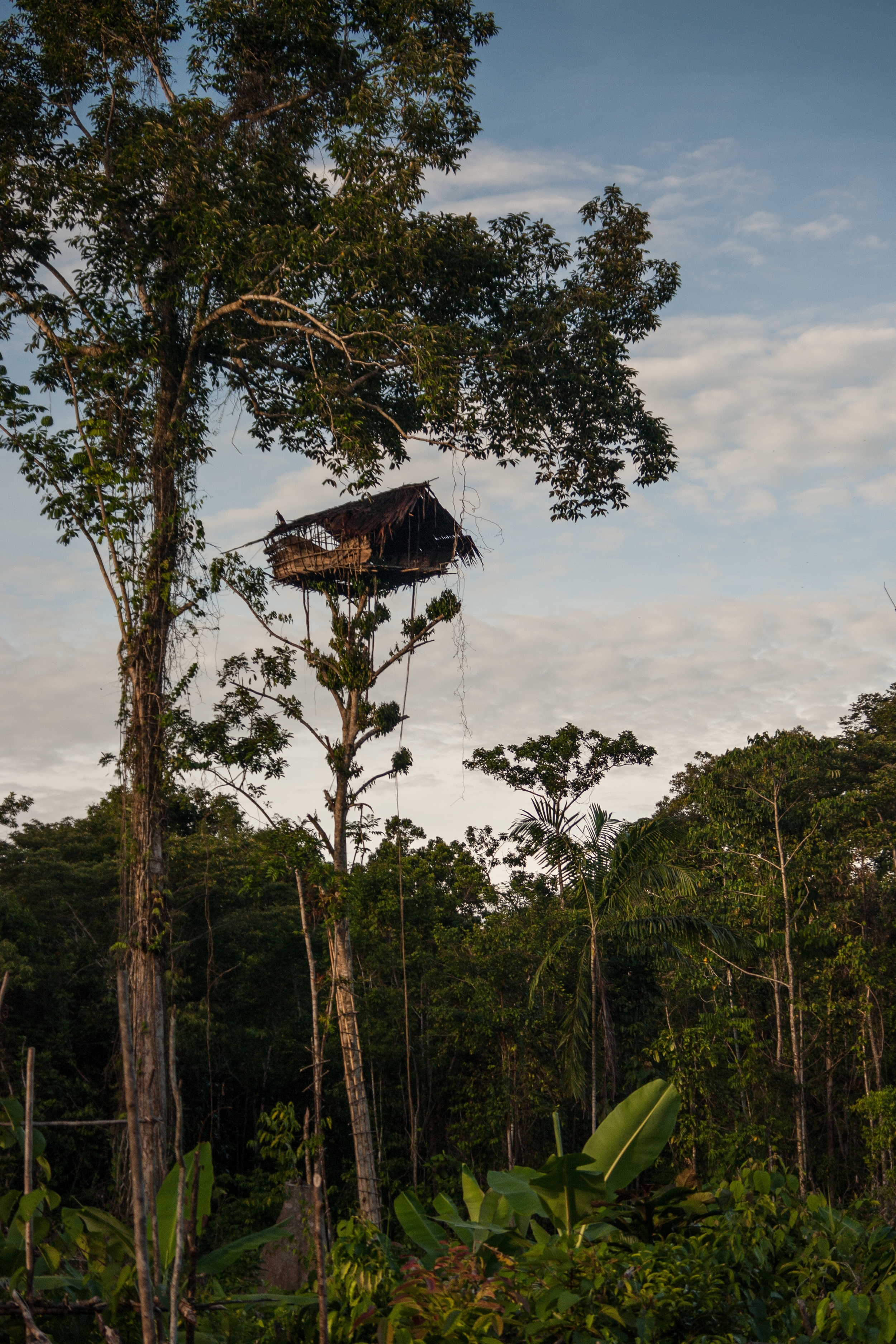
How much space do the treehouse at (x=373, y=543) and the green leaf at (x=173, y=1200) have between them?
683cm

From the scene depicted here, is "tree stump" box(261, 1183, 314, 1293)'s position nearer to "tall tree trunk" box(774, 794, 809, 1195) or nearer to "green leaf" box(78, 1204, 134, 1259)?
"green leaf" box(78, 1204, 134, 1259)

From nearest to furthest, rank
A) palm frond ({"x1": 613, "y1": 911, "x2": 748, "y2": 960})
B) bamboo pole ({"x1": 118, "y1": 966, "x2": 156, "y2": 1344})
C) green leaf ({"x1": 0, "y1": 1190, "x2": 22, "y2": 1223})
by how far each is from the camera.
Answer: bamboo pole ({"x1": 118, "y1": 966, "x2": 156, "y2": 1344}), green leaf ({"x1": 0, "y1": 1190, "x2": 22, "y2": 1223}), palm frond ({"x1": 613, "y1": 911, "x2": 748, "y2": 960})

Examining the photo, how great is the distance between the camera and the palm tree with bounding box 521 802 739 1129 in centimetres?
1104

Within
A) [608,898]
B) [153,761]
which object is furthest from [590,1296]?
[608,898]

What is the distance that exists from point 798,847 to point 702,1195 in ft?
38.9

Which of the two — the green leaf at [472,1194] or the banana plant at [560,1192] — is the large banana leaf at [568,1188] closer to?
the banana plant at [560,1192]

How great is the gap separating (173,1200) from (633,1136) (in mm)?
1309

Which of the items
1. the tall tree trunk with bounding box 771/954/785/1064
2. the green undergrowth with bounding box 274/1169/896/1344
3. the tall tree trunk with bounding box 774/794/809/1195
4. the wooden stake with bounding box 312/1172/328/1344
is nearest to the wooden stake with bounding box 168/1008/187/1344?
the wooden stake with bounding box 312/1172/328/1344

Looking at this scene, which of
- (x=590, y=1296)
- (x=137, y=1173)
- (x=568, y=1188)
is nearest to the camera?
(x=137, y=1173)

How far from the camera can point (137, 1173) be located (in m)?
1.28

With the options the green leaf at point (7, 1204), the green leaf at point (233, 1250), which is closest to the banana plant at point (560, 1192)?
the green leaf at point (233, 1250)

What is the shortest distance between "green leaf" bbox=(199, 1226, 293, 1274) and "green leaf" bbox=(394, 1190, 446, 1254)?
0.37 m

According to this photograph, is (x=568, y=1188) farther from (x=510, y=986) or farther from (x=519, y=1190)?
(x=510, y=986)

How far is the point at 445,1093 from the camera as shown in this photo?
48.8 ft
